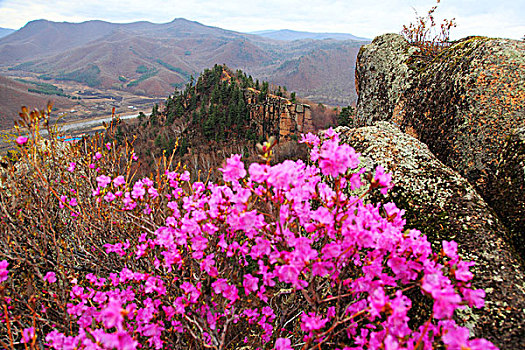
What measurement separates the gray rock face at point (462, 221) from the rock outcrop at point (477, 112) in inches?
22.8

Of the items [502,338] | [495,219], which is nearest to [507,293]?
[502,338]

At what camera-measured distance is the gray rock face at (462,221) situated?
186cm

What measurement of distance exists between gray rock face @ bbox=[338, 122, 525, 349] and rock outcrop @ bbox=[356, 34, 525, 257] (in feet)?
1.90

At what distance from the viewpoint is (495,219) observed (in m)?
2.39

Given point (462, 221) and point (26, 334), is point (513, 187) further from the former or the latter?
point (26, 334)

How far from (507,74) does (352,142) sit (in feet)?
6.77

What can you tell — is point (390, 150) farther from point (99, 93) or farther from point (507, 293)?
point (99, 93)

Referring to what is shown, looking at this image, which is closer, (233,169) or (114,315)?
(114,315)

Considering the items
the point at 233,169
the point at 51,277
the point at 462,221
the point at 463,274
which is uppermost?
the point at 233,169

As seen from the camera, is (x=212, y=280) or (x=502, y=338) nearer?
(x=502, y=338)

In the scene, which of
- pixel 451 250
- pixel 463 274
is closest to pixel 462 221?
pixel 451 250

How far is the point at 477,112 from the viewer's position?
133 inches

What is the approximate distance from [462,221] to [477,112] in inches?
72.7

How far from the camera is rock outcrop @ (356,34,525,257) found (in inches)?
116
